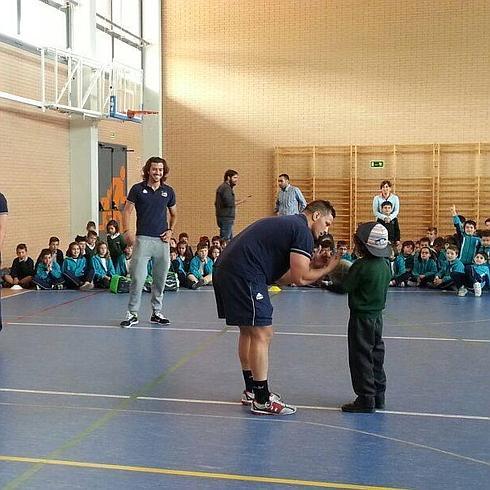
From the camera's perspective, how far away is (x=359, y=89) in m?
18.8

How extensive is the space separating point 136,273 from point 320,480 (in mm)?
4946

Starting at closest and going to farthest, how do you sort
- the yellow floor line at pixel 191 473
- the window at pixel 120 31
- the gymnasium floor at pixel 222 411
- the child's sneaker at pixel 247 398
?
1. the yellow floor line at pixel 191 473
2. the gymnasium floor at pixel 222 411
3. the child's sneaker at pixel 247 398
4. the window at pixel 120 31

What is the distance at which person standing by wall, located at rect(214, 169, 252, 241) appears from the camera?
50.1 ft

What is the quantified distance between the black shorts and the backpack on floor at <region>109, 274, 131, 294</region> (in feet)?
22.5

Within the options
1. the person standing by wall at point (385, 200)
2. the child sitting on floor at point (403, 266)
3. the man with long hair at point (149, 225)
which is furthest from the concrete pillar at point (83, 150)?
the man with long hair at point (149, 225)

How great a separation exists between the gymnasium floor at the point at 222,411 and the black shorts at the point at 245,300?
0.70m

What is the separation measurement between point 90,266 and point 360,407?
8.09m

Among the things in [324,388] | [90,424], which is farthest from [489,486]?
[90,424]

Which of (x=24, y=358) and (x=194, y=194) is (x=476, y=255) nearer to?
(x=24, y=358)

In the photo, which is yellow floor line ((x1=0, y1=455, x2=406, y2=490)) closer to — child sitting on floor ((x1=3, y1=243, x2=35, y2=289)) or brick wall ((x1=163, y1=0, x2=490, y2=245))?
child sitting on floor ((x1=3, y1=243, x2=35, y2=289))

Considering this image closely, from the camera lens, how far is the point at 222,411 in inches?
218

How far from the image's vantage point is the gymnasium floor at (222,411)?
169 inches

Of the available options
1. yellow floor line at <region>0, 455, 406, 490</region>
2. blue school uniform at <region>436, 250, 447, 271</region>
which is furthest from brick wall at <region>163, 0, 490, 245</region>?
yellow floor line at <region>0, 455, 406, 490</region>

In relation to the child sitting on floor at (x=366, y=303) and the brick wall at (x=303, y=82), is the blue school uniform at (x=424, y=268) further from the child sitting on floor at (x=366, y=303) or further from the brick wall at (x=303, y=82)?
the child sitting on floor at (x=366, y=303)
